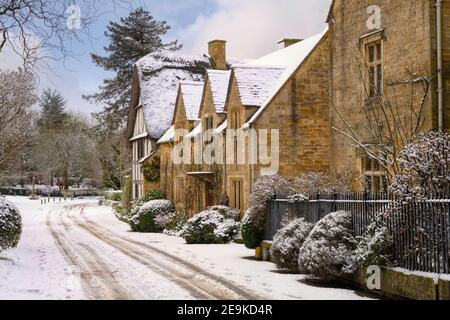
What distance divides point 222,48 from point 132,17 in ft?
63.3

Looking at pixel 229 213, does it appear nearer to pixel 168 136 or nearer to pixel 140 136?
pixel 168 136

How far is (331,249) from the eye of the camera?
43.0 feet

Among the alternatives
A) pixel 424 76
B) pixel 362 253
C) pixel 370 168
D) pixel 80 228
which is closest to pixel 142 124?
pixel 80 228

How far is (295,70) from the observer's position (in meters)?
23.4

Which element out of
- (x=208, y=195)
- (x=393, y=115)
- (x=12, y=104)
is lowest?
(x=208, y=195)

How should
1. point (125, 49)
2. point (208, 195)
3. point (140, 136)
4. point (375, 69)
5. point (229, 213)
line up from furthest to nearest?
Result: point (125, 49) → point (140, 136) → point (208, 195) → point (229, 213) → point (375, 69)

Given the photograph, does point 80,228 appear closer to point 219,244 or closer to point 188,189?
point 188,189

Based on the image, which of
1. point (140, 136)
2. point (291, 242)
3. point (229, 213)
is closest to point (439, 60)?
point (291, 242)

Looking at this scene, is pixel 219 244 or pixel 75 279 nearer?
pixel 75 279

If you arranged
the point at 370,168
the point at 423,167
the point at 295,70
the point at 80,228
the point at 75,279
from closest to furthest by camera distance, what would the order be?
the point at 423,167 → the point at 75,279 → the point at 370,168 → the point at 295,70 → the point at 80,228

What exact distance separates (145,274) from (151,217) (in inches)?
700

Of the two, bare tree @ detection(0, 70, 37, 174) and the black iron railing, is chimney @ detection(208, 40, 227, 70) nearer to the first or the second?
bare tree @ detection(0, 70, 37, 174)

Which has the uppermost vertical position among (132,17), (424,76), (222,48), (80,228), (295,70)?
(132,17)
